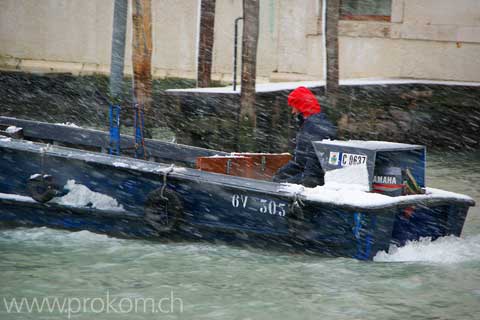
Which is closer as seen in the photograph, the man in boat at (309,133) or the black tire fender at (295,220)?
the black tire fender at (295,220)

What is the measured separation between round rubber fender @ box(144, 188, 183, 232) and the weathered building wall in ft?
35.4

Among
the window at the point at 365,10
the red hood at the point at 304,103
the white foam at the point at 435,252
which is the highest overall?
the window at the point at 365,10

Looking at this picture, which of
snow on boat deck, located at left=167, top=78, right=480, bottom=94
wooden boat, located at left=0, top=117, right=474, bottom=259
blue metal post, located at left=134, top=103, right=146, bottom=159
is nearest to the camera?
wooden boat, located at left=0, top=117, right=474, bottom=259

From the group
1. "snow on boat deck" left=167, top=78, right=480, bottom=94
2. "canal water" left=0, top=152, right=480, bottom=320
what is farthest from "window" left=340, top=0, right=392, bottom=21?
"canal water" left=0, top=152, right=480, bottom=320

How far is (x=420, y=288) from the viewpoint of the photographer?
26.6 ft

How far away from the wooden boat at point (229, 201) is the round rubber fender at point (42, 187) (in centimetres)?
1

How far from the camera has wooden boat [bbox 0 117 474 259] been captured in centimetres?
859

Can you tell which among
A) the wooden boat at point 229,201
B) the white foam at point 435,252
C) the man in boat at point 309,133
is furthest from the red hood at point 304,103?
the white foam at point 435,252

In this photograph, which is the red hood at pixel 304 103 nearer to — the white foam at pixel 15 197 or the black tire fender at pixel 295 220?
the black tire fender at pixel 295 220

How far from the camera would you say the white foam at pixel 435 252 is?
8840 mm

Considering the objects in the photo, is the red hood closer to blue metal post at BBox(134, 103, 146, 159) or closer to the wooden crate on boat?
the wooden crate on boat

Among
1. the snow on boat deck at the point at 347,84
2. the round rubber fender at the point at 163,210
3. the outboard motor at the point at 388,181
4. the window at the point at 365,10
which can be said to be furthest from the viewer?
the window at the point at 365,10

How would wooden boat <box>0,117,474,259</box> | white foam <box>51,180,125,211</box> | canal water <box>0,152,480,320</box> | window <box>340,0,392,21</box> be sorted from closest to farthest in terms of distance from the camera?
canal water <box>0,152,480,320</box> < wooden boat <box>0,117,474,259</box> < white foam <box>51,180,125,211</box> < window <box>340,0,392,21</box>

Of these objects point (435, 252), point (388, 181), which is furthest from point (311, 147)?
point (435, 252)
